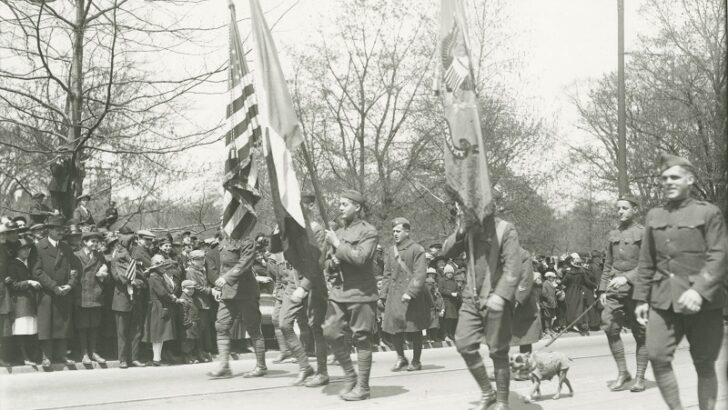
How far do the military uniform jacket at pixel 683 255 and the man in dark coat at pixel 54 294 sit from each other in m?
7.86

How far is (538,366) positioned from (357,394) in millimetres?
1854

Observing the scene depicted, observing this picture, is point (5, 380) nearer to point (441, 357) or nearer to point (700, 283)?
point (441, 357)

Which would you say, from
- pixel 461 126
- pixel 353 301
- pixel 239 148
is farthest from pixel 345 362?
pixel 239 148

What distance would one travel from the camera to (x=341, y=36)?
96.3ft

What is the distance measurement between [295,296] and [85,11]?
8138 mm

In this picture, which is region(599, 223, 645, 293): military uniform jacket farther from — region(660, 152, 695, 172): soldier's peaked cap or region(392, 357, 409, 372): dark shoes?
region(392, 357, 409, 372): dark shoes

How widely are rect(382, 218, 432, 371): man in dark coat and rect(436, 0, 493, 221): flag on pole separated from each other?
137 inches

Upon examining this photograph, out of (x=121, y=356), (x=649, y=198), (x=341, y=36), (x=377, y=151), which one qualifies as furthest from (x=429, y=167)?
(x=121, y=356)

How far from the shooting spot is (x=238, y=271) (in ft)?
32.4

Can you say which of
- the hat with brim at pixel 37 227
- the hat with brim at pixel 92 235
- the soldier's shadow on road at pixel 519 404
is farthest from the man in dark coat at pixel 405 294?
the hat with brim at pixel 37 227

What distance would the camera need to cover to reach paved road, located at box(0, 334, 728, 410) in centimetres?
800

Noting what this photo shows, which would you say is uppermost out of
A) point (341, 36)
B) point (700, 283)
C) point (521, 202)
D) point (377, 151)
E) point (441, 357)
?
point (341, 36)

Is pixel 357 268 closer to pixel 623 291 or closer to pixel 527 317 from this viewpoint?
pixel 527 317

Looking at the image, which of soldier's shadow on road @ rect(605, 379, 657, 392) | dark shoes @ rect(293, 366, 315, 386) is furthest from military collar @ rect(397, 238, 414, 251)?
soldier's shadow on road @ rect(605, 379, 657, 392)
